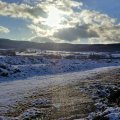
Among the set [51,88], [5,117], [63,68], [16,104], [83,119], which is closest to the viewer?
[83,119]

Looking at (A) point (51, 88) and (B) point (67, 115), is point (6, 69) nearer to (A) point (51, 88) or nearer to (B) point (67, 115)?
(A) point (51, 88)

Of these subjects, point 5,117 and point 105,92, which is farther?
point 105,92

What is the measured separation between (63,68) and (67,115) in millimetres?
29948

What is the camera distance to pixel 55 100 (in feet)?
62.8

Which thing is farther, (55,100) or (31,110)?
(55,100)

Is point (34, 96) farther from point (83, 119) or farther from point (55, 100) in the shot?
point (83, 119)

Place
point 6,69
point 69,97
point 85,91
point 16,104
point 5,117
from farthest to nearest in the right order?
point 6,69 < point 85,91 < point 69,97 < point 16,104 < point 5,117

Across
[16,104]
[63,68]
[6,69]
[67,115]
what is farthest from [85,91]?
[63,68]

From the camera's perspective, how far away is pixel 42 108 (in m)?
17.0

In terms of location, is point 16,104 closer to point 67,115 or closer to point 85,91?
point 67,115

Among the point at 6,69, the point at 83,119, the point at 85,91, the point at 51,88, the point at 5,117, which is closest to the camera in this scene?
the point at 83,119

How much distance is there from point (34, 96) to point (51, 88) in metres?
3.72

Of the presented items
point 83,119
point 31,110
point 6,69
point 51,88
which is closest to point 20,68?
point 6,69

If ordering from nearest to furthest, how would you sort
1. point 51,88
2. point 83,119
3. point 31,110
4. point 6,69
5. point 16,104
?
point 83,119
point 31,110
point 16,104
point 51,88
point 6,69
